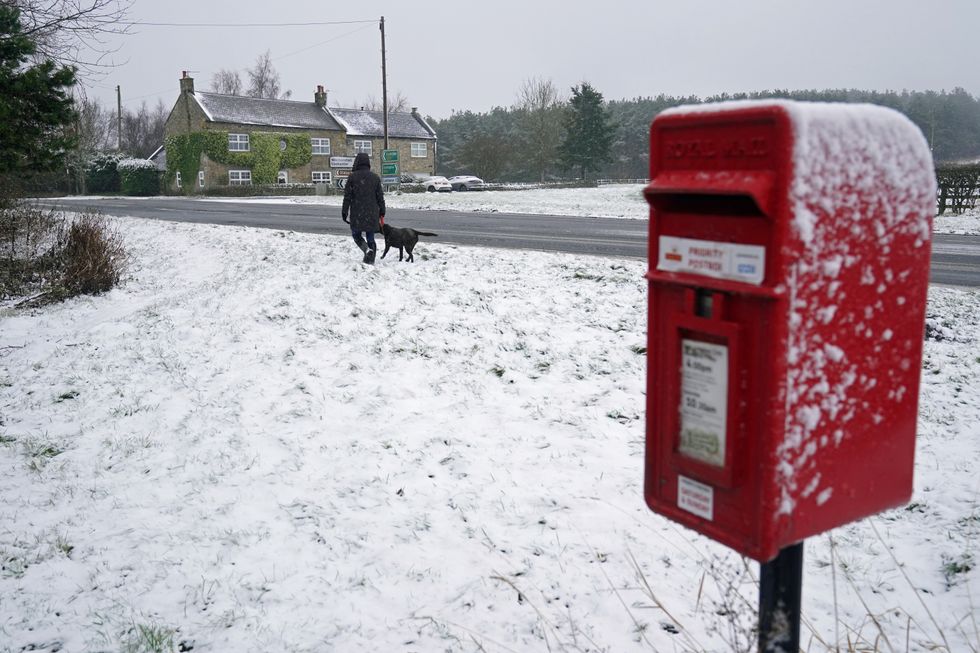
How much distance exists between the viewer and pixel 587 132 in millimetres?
58469

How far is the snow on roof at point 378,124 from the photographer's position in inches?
2422

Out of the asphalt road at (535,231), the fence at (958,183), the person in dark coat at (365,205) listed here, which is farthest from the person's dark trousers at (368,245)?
the fence at (958,183)

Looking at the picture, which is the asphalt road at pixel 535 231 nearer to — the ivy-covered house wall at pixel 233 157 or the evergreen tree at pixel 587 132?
the ivy-covered house wall at pixel 233 157

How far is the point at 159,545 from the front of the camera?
3811 millimetres

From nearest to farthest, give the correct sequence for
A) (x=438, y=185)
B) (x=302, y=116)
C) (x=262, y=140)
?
(x=438, y=185) → (x=262, y=140) → (x=302, y=116)

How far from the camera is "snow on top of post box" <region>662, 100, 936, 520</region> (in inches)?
58.1

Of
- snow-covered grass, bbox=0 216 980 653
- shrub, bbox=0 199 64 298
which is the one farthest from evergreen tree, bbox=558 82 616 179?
snow-covered grass, bbox=0 216 980 653

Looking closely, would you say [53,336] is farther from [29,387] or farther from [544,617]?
[544,617]

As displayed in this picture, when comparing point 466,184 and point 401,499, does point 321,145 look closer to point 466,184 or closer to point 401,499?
point 466,184

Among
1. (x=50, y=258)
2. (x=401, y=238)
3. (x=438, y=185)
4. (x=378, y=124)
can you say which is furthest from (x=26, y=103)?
(x=378, y=124)

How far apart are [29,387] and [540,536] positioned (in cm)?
535

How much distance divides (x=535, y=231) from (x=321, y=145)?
4717cm

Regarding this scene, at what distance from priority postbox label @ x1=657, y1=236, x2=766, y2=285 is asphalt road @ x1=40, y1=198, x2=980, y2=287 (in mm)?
8933

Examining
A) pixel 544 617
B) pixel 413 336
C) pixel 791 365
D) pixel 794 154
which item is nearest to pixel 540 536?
pixel 544 617
